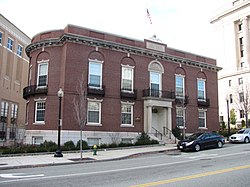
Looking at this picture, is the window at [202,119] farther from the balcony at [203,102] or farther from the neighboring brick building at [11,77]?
the neighboring brick building at [11,77]

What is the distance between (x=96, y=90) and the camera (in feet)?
84.9

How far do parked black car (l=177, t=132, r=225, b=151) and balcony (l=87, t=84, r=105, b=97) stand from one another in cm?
891

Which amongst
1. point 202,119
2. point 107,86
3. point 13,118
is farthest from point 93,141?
point 13,118

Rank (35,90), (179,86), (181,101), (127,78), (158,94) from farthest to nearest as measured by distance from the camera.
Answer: (179,86), (181,101), (158,94), (127,78), (35,90)

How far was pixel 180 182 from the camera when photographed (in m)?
8.71

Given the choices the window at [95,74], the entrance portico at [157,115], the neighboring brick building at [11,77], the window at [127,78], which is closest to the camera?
the window at [95,74]

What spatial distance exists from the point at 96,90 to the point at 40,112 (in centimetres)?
585

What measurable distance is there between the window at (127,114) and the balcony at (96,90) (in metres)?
2.78

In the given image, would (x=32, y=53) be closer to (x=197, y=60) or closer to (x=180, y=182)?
(x=197, y=60)

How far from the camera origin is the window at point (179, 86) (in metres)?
31.6

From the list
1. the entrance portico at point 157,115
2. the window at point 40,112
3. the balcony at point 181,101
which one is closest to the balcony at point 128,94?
the entrance portico at point 157,115

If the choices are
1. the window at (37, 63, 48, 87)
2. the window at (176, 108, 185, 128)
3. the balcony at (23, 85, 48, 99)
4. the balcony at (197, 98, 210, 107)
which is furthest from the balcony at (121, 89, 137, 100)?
the balcony at (197, 98, 210, 107)

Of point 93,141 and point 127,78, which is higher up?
point 127,78

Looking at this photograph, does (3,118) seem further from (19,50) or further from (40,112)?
(40,112)
